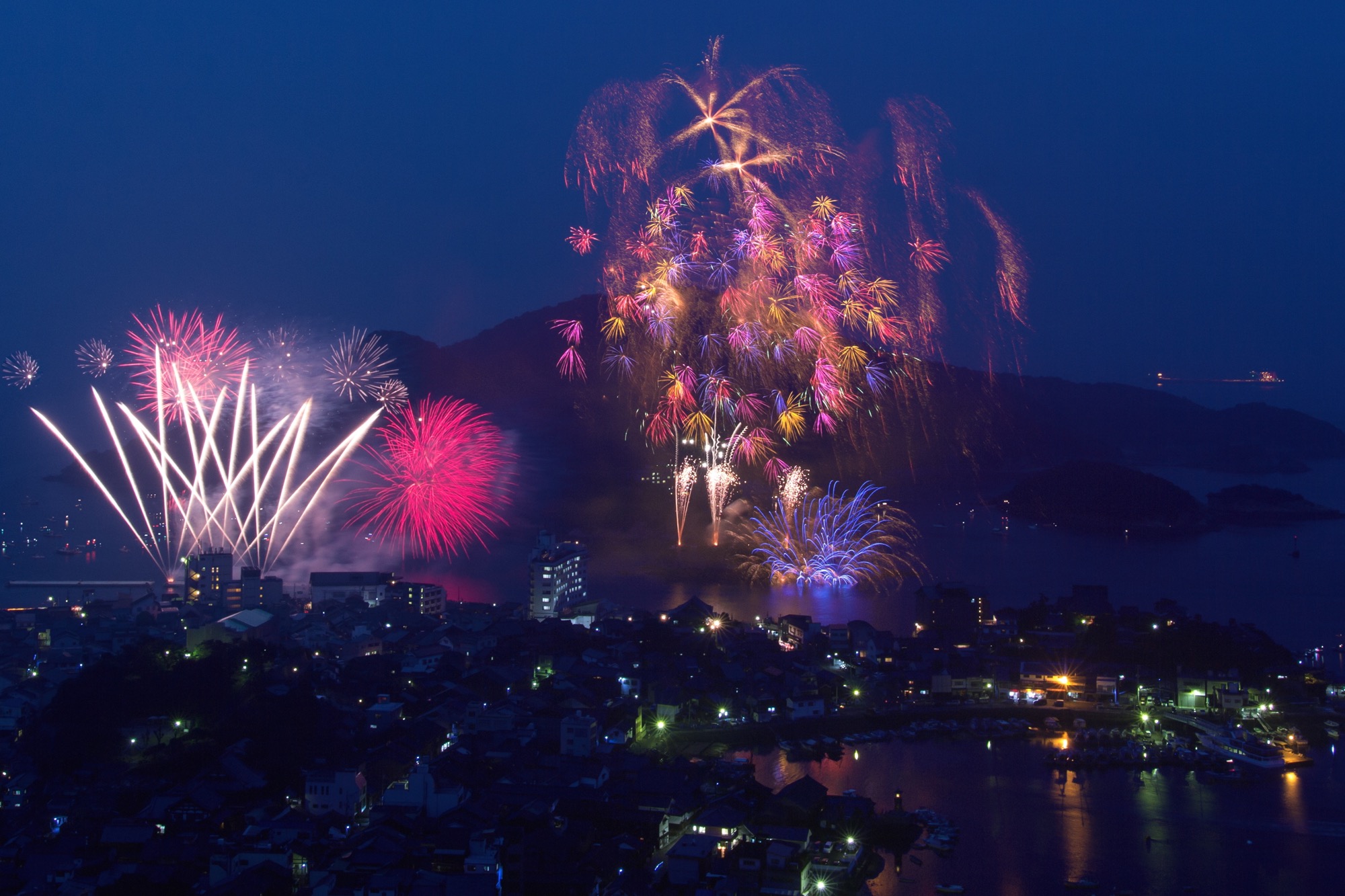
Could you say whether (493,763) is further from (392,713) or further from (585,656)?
(585,656)

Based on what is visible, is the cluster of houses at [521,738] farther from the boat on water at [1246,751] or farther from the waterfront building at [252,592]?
the boat on water at [1246,751]

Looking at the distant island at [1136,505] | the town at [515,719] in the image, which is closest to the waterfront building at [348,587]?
the town at [515,719]

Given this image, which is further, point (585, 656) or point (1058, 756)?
point (585, 656)

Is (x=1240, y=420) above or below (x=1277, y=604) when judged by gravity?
above

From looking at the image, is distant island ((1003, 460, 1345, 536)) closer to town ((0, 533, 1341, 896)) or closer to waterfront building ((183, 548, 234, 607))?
town ((0, 533, 1341, 896))

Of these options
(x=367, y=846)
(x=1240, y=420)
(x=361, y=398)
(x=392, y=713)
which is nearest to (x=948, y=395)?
(x=1240, y=420)

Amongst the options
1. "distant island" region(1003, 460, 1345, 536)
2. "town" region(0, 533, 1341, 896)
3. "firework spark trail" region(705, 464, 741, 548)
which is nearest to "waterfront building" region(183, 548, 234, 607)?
"town" region(0, 533, 1341, 896)
